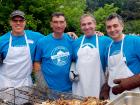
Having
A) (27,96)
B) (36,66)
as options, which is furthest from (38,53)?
(27,96)

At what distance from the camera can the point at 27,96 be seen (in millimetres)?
3846

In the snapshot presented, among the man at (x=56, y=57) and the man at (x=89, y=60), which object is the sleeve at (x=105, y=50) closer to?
the man at (x=89, y=60)

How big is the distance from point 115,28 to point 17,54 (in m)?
1.16

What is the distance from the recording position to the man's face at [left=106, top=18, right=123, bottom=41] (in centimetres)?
419

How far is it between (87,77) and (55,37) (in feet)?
1.97

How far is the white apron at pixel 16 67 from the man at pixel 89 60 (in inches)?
22.2

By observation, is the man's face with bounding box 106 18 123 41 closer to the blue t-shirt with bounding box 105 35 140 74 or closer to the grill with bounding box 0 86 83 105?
the blue t-shirt with bounding box 105 35 140 74

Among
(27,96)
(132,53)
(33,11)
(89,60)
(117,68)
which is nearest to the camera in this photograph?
(27,96)

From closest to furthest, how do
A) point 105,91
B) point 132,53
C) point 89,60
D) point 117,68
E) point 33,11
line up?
point 132,53 → point 117,68 → point 105,91 → point 89,60 → point 33,11

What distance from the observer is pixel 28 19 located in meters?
8.21

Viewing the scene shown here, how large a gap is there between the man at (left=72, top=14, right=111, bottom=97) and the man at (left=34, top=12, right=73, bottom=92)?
114mm

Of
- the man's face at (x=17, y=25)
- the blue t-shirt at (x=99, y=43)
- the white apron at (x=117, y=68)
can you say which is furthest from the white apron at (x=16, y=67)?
the white apron at (x=117, y=68)

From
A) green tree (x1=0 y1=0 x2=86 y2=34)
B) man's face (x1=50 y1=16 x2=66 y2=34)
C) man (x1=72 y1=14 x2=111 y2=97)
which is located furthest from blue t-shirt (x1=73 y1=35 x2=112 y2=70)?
green tree (x1=0 y1=0 x2=86 y2=34)

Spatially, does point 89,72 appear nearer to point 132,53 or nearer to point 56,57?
point 56,57
